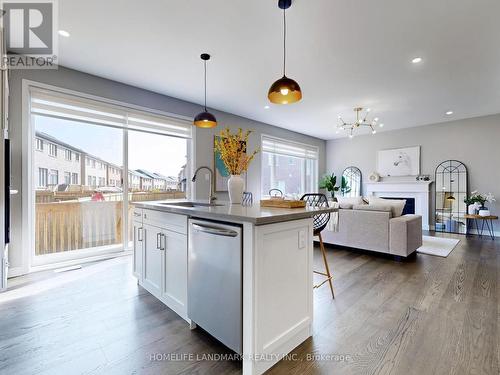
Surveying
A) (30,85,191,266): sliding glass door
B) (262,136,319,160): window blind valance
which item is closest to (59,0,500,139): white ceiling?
(30,85,191,266): sliding glass door

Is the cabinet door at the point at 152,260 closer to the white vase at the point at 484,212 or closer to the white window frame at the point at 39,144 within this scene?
the white window frame at the point at 39,144

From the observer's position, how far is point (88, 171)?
361 cm

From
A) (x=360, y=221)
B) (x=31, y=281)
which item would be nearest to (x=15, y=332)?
(x=31, y=281)

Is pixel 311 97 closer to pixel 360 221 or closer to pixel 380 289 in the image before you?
pixel 360 221

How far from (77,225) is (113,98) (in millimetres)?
1974

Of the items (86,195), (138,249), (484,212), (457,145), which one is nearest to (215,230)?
(138,249)

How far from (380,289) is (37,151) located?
452cm

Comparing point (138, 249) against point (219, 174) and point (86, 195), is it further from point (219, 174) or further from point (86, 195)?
point (219, 174)

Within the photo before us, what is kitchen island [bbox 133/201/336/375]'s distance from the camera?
4.48 ft

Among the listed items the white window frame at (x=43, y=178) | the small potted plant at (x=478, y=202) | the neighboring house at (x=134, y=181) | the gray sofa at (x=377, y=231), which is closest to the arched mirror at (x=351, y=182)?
the small potted plant at (x=478, y=202)

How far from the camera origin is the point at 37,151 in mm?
3188

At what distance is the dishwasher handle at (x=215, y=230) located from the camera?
144 centimetres

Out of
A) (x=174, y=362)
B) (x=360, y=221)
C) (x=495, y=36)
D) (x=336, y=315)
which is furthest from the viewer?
(x=360, y=221)

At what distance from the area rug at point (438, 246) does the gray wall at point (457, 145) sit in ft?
5.52
